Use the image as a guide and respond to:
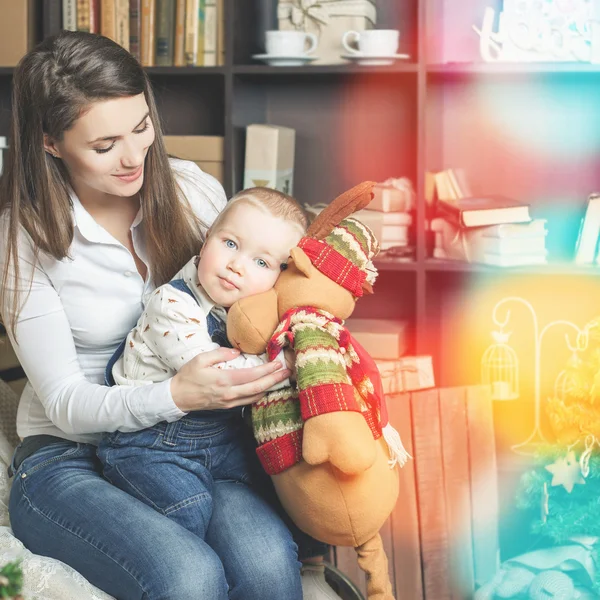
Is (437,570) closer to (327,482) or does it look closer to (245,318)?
(327,482)

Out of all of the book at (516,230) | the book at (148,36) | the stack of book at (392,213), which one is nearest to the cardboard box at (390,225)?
the stack of book at (392,213)

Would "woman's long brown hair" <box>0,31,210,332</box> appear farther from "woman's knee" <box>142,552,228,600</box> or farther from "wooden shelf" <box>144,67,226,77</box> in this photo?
"wooden shelf" <box>144,67,226,77</box>

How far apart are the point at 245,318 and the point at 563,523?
988 mm

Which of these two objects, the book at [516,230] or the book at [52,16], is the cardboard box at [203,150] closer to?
the book at [52,16]

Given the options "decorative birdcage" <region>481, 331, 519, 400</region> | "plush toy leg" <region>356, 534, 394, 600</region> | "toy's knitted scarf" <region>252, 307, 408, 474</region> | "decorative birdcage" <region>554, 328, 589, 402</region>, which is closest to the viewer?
"toy's knitted scarf" <region>252, 307, 408, 474</region>

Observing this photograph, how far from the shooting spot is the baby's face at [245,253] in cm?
128

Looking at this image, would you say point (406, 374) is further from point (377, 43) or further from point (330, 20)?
point (330, 20)

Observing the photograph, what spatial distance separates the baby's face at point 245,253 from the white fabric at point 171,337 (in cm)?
4

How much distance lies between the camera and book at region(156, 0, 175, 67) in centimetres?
226

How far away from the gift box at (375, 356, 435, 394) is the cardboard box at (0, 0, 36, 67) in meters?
1.26

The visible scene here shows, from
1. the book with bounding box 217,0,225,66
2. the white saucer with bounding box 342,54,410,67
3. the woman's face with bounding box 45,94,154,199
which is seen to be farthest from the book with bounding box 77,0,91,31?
the woman's face with bounding box 45,94,154,199

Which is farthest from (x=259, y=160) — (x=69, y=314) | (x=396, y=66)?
(x=69, y=314)

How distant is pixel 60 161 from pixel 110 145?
13cm

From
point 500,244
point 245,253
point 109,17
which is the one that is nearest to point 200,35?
point 109,17
